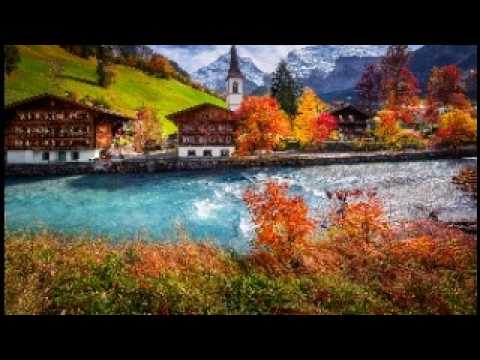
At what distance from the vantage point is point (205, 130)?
8.65 meters

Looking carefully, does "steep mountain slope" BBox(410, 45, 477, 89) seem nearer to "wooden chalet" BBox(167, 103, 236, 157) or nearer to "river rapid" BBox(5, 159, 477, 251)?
"river rapid" BBox(5, 159, 477, 251)

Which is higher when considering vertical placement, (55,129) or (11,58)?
(11,58)

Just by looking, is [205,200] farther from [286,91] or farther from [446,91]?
[446,91]

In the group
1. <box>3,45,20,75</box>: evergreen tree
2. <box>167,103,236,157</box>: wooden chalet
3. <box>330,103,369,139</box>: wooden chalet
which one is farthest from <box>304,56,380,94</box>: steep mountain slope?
<box>3,45,20,75</box>: evergreen tree

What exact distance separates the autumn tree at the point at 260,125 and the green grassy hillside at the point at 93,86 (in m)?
0.53

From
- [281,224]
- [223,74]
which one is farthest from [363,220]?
[223,74]

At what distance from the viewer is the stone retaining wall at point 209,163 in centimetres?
849

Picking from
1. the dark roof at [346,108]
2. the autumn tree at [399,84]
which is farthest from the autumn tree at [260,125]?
the autumn tree at [399,84]

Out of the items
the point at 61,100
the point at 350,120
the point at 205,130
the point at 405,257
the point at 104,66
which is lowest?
the point at 405,257

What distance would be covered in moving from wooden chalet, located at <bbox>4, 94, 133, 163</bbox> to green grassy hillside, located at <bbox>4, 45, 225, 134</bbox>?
19 cm

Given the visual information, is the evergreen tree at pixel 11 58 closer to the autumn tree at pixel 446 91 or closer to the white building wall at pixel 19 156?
the white building wall at pixel 19 156

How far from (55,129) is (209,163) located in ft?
9.20

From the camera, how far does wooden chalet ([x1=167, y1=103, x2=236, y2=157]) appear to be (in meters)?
8.62
